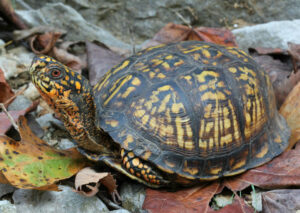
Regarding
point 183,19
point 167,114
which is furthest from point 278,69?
point 167,114

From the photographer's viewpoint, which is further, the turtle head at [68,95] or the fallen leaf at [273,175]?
the fallen leaf at [273,175]

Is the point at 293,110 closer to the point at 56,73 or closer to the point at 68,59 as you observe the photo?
the point at 56,73

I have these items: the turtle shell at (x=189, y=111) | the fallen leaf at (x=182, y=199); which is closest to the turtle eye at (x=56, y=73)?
the turtle shell at (x=189, y=111)

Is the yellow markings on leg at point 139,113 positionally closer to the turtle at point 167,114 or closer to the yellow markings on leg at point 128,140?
the turtle at point 167,114

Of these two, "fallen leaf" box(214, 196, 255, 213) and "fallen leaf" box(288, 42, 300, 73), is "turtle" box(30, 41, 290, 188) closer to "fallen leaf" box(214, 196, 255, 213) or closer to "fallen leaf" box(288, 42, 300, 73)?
"fallen leaf" box(214, 196, 255, 213)

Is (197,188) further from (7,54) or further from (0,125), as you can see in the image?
(7,54)

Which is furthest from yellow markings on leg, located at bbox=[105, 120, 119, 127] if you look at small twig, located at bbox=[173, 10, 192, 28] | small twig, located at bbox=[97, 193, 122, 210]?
small twig, located at bbox=[173, 10, 192, 28]
